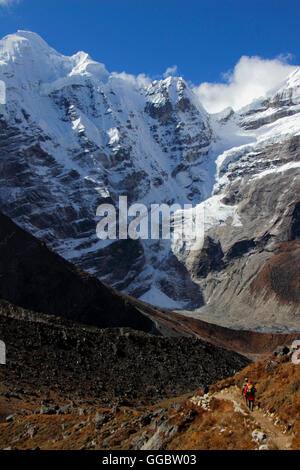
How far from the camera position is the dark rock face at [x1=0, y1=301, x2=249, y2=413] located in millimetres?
58750

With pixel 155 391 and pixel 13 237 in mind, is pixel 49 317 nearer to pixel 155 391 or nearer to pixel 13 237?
pixel 155 391

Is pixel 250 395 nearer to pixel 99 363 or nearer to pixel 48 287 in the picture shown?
pixel 99 363

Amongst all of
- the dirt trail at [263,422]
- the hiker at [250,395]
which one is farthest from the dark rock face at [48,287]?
the hiker at [250,395]

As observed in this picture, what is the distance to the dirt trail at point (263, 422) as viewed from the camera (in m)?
24.3

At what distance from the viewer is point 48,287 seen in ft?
395

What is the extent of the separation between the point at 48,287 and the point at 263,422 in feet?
320

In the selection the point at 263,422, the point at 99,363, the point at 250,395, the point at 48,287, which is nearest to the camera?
the point at 263,422

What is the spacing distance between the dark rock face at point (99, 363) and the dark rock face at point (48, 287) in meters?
32.6

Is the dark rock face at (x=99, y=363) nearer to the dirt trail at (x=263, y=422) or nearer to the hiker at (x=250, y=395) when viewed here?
the dirt trail at (x=263, y=422)

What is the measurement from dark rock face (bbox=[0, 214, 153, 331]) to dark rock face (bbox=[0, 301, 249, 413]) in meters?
32.6

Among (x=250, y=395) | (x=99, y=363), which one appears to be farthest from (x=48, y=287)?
(x=250, y=395)

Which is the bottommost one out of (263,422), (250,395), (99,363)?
(99,363)

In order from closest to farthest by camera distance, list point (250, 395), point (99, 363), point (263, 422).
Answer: point (263, 422)
point (250, 395)
point (99, 363)
